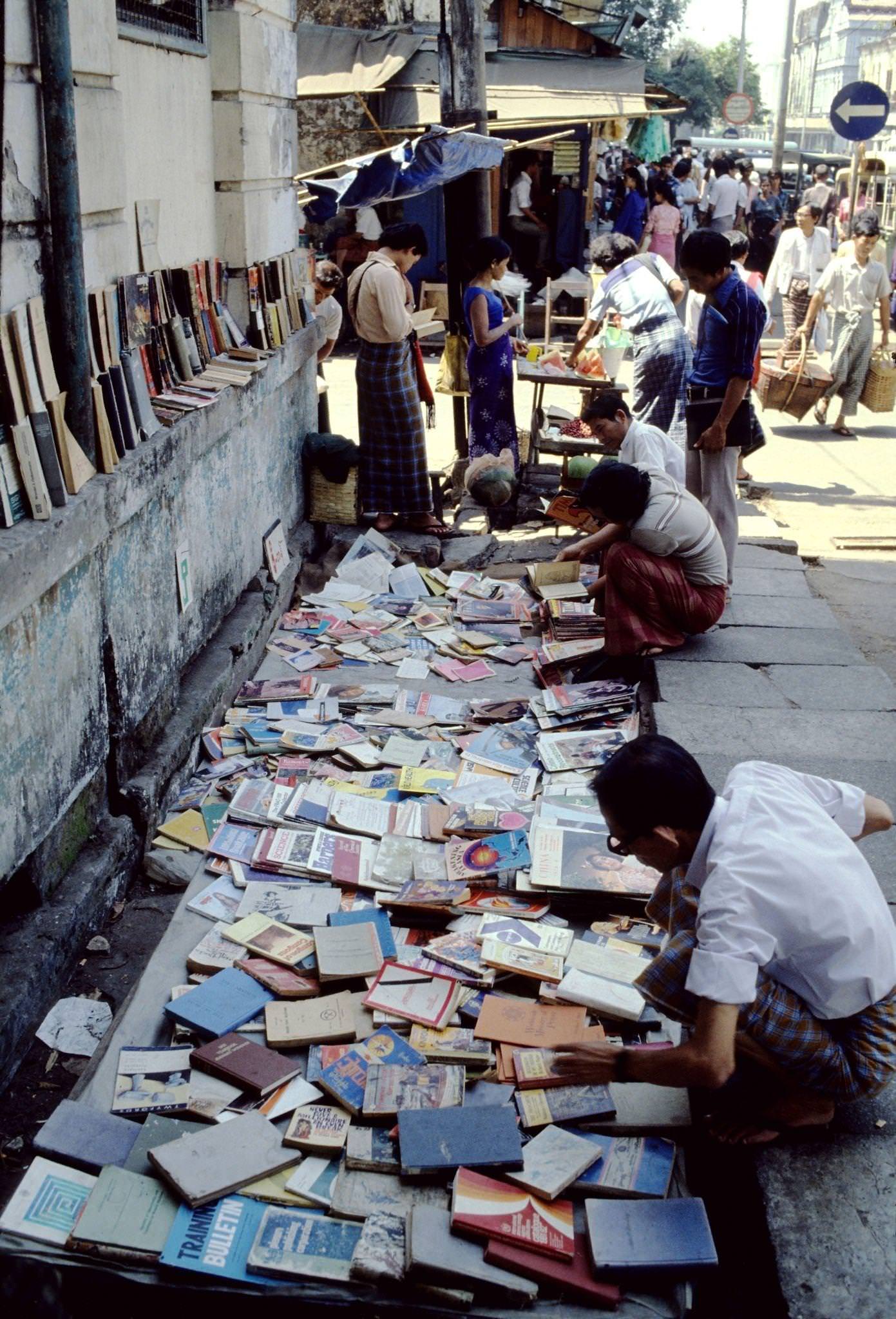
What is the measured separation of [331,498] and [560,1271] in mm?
5241

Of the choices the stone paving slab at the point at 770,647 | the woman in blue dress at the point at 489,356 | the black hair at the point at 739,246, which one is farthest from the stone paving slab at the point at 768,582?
the black hair at the point at 739,246

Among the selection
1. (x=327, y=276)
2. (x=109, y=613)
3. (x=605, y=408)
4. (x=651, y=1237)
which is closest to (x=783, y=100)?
(x=327, y=276)

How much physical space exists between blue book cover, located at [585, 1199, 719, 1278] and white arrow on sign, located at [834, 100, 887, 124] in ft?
37.0

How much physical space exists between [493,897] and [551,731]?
4.20ft

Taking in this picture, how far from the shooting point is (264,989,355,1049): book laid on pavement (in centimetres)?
281

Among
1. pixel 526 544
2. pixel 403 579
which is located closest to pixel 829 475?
pixel 526 544

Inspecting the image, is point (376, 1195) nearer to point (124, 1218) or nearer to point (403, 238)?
point (124, 1218)

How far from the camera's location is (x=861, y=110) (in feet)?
36.7

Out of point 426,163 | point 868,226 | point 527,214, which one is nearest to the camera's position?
point 426,163

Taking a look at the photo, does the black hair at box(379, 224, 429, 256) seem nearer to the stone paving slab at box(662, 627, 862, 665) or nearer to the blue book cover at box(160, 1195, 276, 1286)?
the stone paving slab at box(662, 627, 862, 665)

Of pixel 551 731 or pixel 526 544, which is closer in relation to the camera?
pixel 551 731

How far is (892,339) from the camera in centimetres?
1321

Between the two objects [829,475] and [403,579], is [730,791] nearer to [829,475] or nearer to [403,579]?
[403,579]

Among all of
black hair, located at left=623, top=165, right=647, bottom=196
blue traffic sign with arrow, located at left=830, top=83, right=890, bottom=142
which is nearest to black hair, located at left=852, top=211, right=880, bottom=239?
blue traffic sign with arrow, located at left=830, top=83, right=890, bottom=142
